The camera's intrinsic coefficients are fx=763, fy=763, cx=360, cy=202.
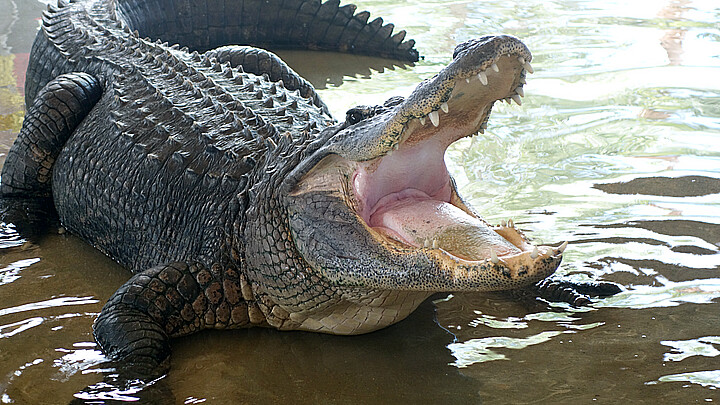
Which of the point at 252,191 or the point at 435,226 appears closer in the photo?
the point at 435,226

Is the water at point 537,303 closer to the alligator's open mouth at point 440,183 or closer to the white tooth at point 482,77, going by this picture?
the alligator's open mouth at point 440,183

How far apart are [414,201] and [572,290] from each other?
2.86 feet

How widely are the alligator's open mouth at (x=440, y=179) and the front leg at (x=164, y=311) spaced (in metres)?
0.56

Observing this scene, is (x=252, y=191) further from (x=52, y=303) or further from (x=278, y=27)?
(x=278, y=27)

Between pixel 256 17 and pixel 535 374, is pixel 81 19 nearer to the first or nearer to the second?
pixel 256 17

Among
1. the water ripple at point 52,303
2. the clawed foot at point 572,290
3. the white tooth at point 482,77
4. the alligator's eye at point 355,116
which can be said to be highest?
the white tooth at point 482,77

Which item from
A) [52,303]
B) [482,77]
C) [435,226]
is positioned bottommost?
[52,303]

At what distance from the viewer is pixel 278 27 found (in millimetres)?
6754

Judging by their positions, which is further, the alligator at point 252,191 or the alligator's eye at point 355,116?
the alligator's eye at point 355,116

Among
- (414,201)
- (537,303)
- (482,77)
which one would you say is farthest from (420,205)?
(537,303)

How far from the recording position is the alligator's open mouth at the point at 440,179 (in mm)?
2191

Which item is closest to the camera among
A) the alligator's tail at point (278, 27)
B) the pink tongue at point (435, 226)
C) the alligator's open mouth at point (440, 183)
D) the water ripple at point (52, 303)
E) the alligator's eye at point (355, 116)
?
the alligator's open mouth at point (440, 183)

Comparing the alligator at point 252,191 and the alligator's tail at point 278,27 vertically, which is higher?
the alligator's tail at point 278,27

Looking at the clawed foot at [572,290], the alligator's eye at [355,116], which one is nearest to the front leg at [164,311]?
the alligator's eye at [355,116]
